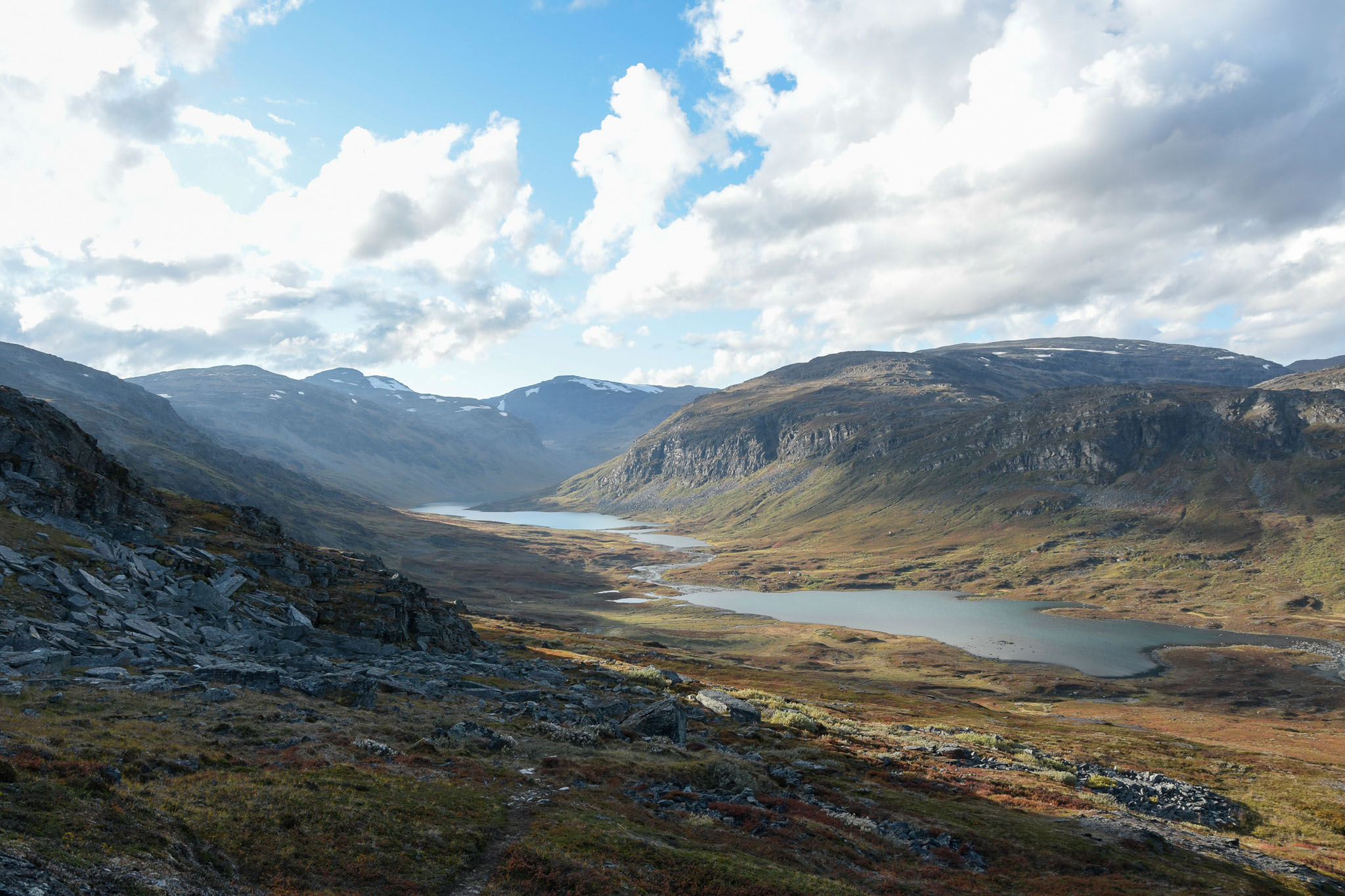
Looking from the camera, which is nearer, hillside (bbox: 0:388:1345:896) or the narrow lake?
hillside (bbox: 0:388:1345:896)

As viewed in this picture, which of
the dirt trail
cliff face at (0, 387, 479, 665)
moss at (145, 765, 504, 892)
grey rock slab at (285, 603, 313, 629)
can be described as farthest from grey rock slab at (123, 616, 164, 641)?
the dirt trail

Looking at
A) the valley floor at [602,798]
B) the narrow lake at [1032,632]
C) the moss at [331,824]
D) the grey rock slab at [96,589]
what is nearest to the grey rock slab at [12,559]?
the grey rock slab at [96,589]

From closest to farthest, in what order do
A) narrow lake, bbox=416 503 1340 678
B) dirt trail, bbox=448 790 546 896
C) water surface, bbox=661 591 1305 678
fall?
dirt trail, bbox=448 790 546 896, water surface, bbox=661 591 1305 678, narrow lake, bbox=416 503 1340 678

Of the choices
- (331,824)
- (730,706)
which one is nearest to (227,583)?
(331,824)

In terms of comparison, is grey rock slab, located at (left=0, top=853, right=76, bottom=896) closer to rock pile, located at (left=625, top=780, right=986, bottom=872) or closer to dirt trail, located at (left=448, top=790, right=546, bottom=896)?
dirt trail, located at (left=448, top=790, right=546, bottom=896)

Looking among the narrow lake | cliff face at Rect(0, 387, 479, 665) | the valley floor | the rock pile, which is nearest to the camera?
the valley floor

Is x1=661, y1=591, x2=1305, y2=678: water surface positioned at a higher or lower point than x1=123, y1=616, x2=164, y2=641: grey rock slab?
lower
